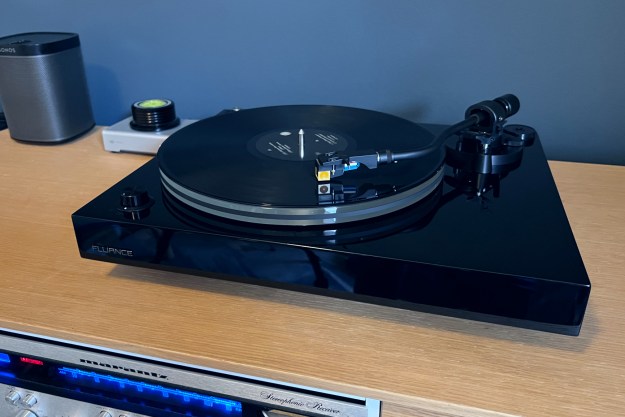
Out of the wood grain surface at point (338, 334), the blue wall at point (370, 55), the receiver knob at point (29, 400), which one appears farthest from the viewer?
the blue wall at point (370, 55)

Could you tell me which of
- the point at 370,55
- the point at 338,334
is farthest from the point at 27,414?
the point at 370,55

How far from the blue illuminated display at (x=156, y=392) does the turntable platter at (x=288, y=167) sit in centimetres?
20

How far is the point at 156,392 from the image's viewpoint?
61cm

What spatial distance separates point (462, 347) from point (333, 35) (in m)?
0.68

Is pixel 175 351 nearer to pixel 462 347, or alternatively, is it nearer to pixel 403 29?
pixel 462 347

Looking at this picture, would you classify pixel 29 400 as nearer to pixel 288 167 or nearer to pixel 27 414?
pixel 27 414

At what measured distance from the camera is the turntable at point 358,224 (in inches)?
20.6

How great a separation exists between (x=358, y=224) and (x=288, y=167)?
121 mm

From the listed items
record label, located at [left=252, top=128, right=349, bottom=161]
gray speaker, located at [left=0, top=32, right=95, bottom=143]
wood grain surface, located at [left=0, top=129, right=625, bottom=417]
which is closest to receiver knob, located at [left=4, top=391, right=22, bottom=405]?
wood grain surface, located at [left=0, top=129, right=625, bottom=417]

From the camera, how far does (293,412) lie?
0.55m

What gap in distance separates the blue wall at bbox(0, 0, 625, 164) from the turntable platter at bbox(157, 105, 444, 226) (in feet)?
0.80

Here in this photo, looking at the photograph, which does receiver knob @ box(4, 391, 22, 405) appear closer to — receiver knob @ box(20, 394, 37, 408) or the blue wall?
receiver knob @ box(20, 394, 37, 408)

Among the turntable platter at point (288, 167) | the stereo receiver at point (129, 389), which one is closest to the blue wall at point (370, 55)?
the turntable platter at point (288, 167)

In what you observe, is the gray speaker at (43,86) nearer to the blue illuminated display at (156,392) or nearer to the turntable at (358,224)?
the turntable at (358,224)
